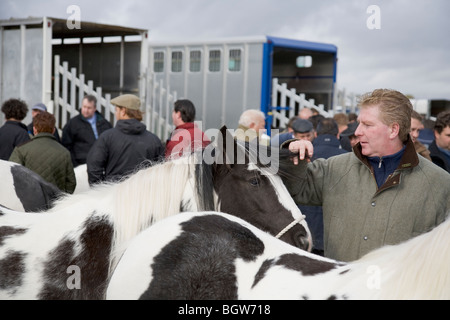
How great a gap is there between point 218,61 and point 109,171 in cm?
861

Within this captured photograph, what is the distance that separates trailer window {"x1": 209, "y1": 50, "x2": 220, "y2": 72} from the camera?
13.3m

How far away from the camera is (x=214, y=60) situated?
13320 millimetres

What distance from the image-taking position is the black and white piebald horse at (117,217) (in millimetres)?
2574

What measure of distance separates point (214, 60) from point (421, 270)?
11942mm

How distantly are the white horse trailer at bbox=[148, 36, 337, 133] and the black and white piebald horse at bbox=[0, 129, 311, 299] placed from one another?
29.4 ft

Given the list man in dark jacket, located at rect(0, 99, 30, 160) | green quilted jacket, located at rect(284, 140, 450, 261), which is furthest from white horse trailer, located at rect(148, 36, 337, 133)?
green quilted jacket, located at rect(284, 140, 450, 261)

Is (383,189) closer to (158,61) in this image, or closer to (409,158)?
(409,158)

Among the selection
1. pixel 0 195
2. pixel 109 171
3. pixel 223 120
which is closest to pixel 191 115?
pixel 109 171

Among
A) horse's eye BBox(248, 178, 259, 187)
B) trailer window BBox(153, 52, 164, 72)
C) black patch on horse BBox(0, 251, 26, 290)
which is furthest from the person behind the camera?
trailer window BBox(153, 52, 164, 72)

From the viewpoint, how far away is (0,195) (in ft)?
13.5

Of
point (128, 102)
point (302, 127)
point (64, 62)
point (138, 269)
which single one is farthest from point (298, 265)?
point (64, 62)

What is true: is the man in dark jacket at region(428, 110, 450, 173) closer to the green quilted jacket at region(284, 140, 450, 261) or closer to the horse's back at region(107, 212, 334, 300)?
the green quilted jacket at region(284, 140, 450, 261)
